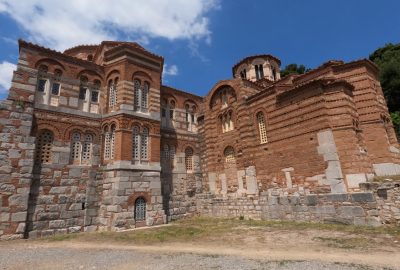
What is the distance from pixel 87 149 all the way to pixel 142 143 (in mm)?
3444

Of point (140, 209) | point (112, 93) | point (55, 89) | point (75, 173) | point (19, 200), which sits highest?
point (112, 93)

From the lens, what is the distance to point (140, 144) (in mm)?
16828

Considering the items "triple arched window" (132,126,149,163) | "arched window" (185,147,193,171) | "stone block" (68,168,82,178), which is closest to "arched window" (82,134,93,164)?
"stone block" (68,168,82,178)

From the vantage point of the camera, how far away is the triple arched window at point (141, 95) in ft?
57.5

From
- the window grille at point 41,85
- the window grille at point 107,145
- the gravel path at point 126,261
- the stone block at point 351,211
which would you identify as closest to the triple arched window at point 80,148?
the window grille at point 107,145

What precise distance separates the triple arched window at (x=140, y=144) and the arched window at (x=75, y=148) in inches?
130

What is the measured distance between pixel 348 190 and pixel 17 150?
17378 millimetres

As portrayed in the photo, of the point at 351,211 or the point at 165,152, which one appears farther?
the point at 165,152

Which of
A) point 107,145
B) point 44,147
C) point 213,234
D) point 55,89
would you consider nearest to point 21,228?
point 44,147

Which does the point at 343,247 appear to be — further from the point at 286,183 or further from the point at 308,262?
the point at 286,183

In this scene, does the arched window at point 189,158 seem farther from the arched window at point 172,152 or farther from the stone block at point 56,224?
the stone block at point 56,224

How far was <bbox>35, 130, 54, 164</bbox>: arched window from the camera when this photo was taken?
47.4ft

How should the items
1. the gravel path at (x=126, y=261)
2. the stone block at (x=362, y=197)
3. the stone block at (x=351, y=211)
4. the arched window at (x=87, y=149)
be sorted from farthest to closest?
the arched window at (x=87, y=149) < the stone block at (x=351, y=211) < the stone block at (x=362, y=197) < the gravel path at (x=126, y=261)

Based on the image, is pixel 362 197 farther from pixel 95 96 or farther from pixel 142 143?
pixel 95 96
